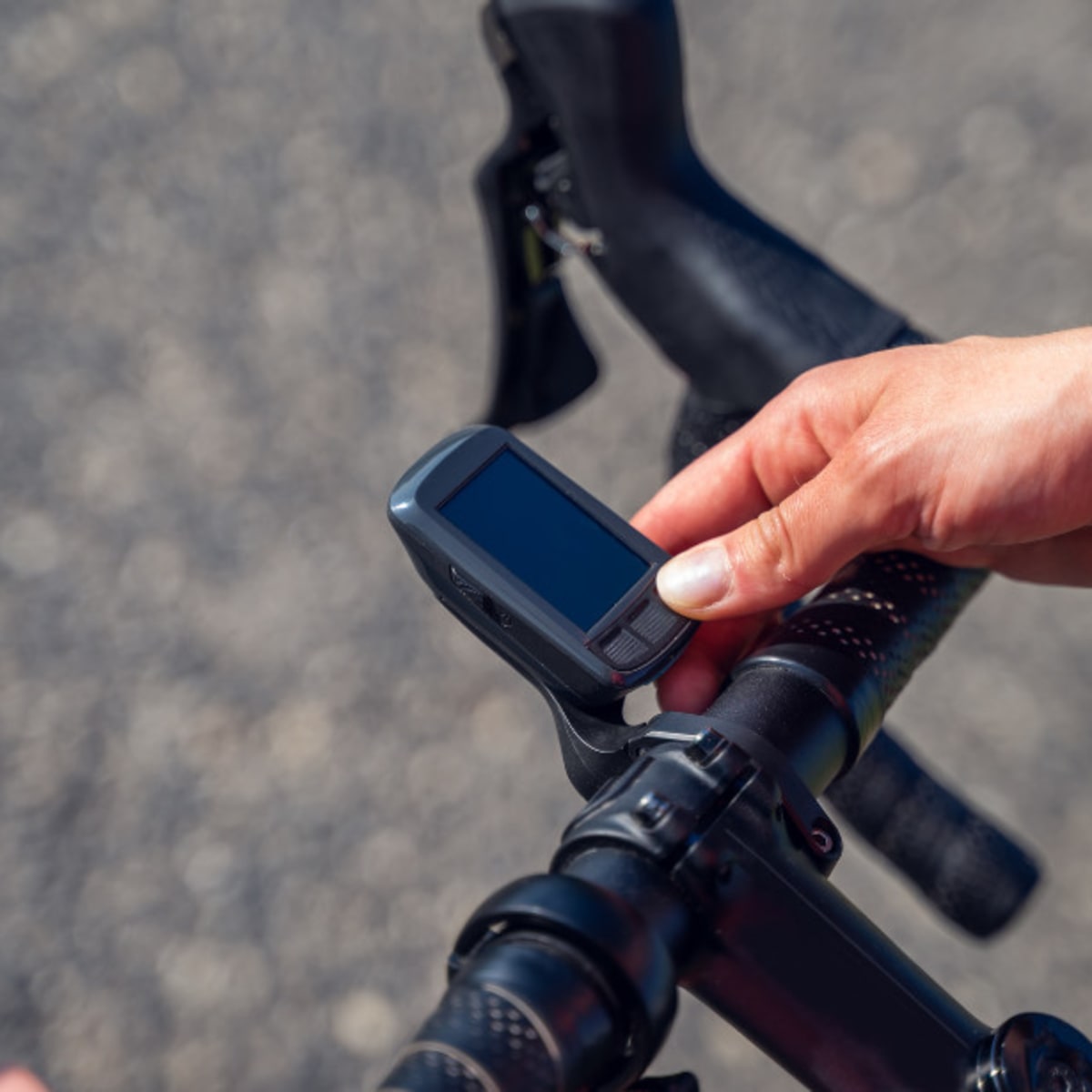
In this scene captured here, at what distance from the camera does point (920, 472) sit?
3.54ft

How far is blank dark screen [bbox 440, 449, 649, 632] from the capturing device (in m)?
0.96

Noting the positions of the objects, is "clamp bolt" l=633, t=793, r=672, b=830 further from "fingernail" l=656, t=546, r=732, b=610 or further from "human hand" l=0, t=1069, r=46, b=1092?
"human hand" l=0, t=1069, r=46, b=1092

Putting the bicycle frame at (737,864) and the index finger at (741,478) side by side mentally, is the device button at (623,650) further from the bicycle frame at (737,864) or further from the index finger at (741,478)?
the index finger at (741,478)

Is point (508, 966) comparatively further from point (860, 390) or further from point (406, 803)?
point (406, 803)

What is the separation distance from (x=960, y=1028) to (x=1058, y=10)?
264 centimetres

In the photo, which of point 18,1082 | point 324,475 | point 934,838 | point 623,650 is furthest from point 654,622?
point 324,475

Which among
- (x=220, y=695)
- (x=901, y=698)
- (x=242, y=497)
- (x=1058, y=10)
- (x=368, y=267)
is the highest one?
(x=1058, y=10)

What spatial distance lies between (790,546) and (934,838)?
0.33 m

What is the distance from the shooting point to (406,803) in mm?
2135

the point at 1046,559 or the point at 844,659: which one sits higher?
the point at 844,659

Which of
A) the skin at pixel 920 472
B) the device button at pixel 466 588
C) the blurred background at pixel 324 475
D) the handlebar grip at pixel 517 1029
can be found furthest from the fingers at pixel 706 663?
the blurred background at pixel 324 475

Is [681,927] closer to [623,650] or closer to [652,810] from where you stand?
[652,810]

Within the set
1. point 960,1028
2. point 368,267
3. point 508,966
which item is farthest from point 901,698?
point 508,966

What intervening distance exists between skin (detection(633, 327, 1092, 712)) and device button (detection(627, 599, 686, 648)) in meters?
0.01
